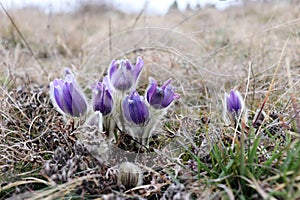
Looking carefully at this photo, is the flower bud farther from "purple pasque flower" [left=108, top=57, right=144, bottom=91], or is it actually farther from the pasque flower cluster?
"purple pasque flower" [left=108, top=57, right=144, bottom=91]

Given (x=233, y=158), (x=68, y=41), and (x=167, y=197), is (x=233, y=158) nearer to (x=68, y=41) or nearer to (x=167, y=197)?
(x=167, y=197)

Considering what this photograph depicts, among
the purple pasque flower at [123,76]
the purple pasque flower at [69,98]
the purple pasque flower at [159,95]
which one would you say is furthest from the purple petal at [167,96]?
the purple pasque flower at [69,98]

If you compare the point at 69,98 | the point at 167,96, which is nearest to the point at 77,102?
the point at 69,98

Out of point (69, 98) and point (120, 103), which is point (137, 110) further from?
point (69, 98)

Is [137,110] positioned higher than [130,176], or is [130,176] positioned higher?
[137,110]

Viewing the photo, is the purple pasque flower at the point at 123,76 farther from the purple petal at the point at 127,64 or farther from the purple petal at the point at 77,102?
the purple petal at the point at 77,102

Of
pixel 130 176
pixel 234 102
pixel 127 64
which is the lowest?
pixel 130 176
